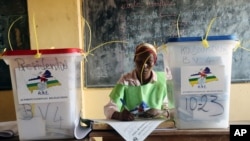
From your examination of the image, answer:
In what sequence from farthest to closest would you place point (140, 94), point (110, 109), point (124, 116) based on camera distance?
1. point (140, 94)
2. point (110, 109)
3. point (124, 116)

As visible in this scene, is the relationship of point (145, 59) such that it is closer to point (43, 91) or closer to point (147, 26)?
point (43, 91)

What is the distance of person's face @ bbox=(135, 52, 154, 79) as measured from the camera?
1564mm

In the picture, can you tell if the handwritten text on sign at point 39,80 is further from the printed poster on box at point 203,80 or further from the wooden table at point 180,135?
the printed poster on box at point 203,80

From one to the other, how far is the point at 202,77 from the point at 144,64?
1.31 feet

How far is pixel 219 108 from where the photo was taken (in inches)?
49.8

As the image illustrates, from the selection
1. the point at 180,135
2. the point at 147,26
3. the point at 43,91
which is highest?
the point at 147,26

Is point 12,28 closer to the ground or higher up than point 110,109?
higher up

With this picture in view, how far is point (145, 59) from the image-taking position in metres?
1.58

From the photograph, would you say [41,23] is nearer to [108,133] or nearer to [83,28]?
[83,28]

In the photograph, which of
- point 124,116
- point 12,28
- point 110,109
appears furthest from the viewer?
point 12,28

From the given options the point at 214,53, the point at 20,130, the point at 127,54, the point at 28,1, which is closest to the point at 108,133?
the point at 20,130

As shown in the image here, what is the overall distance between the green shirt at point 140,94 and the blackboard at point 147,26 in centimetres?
67

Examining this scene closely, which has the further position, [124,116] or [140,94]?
[140,94]

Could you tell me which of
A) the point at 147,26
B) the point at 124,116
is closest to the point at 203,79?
the point at 124,116
